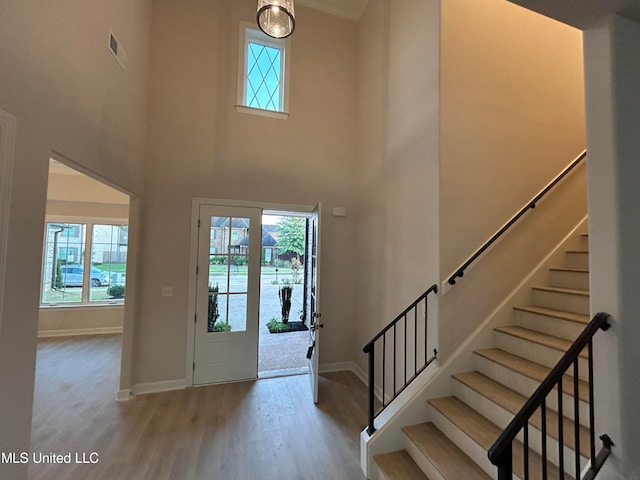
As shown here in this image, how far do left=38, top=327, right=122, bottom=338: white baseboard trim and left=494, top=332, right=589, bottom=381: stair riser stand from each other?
6.64m

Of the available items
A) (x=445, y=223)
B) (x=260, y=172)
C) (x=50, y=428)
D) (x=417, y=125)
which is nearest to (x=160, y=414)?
(x=50, y=428)

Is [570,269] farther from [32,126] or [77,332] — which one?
[77,332]

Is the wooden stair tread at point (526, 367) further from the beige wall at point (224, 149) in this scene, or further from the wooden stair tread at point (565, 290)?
the beige wall at point (224, 149)

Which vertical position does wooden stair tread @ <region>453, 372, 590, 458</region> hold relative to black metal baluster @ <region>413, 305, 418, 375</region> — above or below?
below

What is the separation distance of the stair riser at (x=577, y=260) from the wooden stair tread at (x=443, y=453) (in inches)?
81.5

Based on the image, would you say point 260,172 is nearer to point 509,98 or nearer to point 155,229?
point 155,229

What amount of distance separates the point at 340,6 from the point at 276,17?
287 centimetres

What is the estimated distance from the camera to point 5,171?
136cm

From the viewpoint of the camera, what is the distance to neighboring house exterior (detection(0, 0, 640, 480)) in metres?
1.40

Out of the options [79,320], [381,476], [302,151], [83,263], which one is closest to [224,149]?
[302,151]

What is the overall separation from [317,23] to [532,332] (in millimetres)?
4846

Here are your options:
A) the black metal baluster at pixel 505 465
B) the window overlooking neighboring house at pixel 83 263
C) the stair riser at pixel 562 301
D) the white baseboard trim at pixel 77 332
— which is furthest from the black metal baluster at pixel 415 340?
the white baseboard trim at pixel 77 332

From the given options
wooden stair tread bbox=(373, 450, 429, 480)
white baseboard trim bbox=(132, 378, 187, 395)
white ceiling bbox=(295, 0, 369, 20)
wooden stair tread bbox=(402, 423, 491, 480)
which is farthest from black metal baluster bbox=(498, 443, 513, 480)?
white ceiling bbox=(295, 0, 369, 20)

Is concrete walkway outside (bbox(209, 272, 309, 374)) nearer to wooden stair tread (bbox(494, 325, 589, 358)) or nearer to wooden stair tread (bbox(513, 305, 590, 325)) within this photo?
wooden stair tread (bbox(494, 325, 589, 358))
